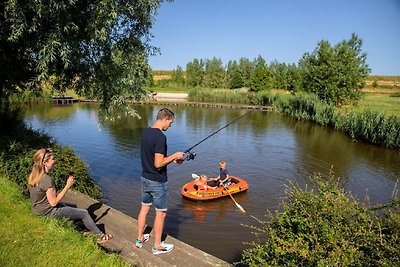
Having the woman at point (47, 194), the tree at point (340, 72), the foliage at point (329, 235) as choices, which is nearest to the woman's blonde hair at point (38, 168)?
the woman at point (47, 194)

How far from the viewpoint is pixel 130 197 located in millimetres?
13930

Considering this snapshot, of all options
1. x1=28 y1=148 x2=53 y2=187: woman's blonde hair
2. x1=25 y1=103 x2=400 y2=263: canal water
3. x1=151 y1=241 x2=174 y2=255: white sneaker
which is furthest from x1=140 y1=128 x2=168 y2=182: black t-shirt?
x1=28 y1=148 x2=53 y2=187: woman's blonde hair

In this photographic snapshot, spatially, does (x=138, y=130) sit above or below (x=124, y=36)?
below

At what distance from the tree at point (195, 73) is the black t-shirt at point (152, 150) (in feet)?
253

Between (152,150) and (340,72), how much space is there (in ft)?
135

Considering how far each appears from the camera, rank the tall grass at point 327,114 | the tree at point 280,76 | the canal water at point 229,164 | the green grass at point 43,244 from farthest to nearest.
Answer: the tree at point 280,76
the tall grass at point 327,114
the canal water at point 229,164
the green grass at point 43,244

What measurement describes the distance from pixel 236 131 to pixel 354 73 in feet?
67.3

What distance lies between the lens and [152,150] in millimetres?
5266

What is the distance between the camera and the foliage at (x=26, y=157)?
8750mm

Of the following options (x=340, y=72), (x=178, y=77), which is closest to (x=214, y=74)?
(x=178, y=77)

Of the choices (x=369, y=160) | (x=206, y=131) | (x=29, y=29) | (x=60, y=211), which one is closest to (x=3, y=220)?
(x=60, y=211)

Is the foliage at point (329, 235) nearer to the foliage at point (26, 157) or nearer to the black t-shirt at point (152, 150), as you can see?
the black t-shirt at point (152, 150)

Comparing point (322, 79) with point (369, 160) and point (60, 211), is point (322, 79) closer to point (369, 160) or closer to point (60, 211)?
point (369, 160)

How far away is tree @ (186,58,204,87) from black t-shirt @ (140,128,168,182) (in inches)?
3038
